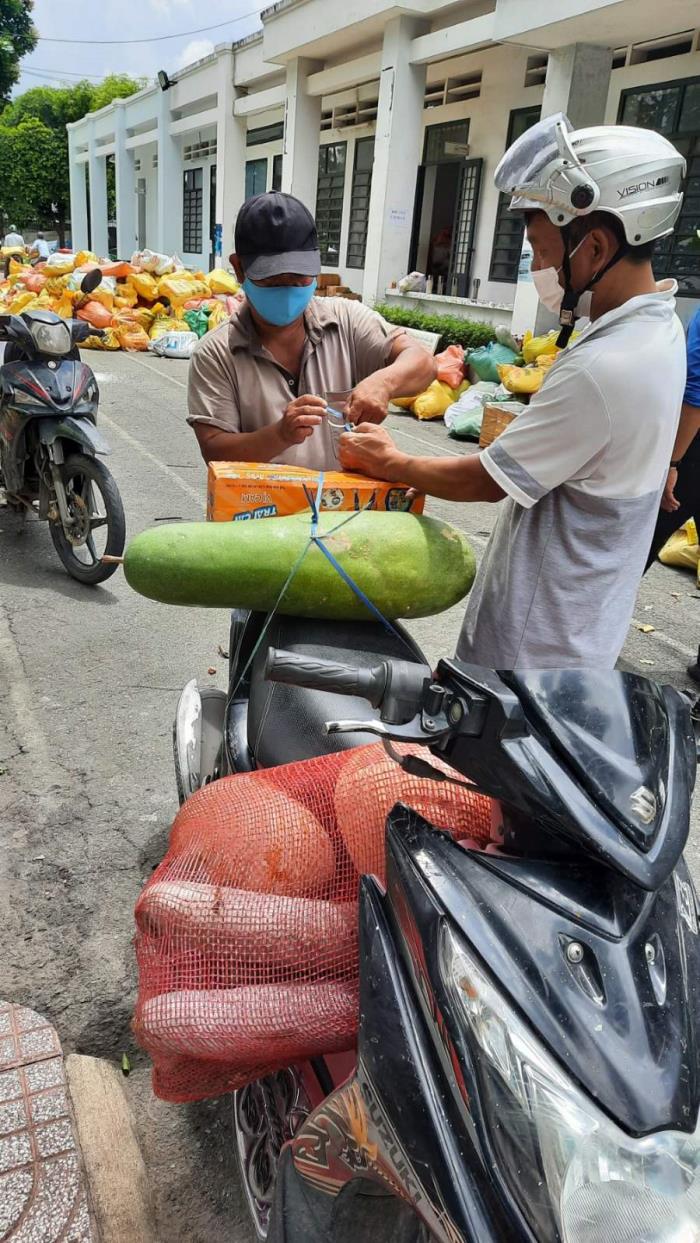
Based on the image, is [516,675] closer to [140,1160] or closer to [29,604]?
[140,1160]

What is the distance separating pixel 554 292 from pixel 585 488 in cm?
50

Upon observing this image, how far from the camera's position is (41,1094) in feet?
6.47

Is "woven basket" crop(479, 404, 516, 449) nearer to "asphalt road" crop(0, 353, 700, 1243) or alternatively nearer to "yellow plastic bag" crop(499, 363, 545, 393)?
"yellow plastic bag" crop(499, 363, 545, 393)

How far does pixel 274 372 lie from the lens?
244 cm

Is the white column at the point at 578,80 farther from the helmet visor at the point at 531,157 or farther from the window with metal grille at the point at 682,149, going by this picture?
the helmet visor at the point at 531,157

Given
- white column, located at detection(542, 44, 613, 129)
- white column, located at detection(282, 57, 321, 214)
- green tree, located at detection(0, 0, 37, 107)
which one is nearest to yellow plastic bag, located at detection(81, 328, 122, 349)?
white column, located at detection(282, 57, 321, 214)

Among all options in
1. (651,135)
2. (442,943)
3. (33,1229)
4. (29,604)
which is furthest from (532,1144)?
(29,604)

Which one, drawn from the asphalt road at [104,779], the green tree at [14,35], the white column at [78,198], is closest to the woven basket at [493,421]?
the asphalt road at [104,779]

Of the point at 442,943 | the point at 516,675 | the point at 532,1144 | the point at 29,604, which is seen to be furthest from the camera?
the point at 29,604

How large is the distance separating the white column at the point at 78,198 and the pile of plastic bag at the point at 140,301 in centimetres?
2211

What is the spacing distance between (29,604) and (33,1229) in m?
3.33

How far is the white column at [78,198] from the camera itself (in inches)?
1446

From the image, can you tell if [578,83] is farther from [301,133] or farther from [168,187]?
[168,187]

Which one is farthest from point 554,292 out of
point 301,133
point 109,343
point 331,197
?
point 331,197
